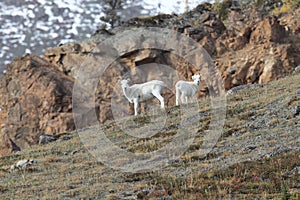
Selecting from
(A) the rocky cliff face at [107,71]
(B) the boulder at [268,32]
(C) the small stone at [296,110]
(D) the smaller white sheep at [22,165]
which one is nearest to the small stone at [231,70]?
(A) the rocky cliff face at [107,71]

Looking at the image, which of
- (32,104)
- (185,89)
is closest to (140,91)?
(185,89)

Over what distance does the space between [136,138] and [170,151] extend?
4538 mm

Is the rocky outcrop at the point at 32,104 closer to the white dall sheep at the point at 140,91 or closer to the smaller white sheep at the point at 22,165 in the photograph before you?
the white dall sheep at the point at 140,91

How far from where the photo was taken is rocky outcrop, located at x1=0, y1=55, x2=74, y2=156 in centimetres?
4803

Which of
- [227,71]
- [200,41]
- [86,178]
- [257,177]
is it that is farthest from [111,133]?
[200,41]

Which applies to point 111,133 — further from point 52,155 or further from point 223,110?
point 223,110

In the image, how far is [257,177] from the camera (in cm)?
1605

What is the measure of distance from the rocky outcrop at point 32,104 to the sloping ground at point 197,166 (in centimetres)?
1753

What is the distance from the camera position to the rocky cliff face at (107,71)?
158 feet

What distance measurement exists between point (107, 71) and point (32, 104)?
851cm

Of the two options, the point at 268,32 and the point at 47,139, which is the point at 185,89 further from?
the point at 268,32

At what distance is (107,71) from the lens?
54.2 metres

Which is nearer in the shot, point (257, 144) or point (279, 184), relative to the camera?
point (279, 184)

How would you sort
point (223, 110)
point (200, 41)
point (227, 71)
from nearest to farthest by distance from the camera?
point (223, 110) < point (227, 71) < point (200, 41)
